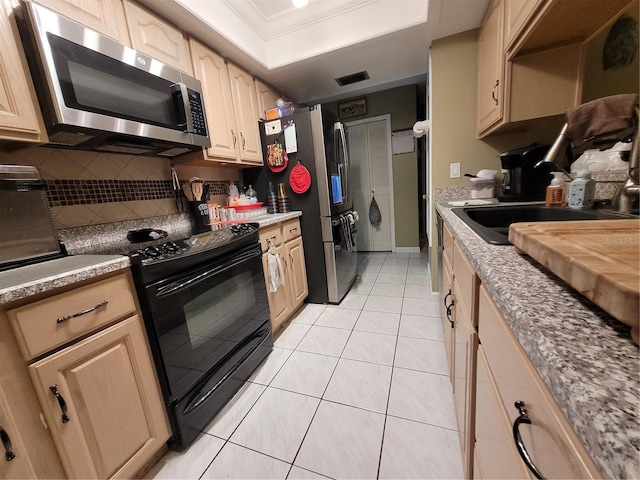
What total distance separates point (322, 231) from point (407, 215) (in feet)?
6.56

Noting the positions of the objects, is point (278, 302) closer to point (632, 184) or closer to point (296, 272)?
point (296, 272)

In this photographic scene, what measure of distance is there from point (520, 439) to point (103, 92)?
5.94 feet

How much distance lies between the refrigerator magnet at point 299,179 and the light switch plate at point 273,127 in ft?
1.20

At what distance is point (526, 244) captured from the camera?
0.55 m

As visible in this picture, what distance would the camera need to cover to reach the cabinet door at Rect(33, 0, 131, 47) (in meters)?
1.08

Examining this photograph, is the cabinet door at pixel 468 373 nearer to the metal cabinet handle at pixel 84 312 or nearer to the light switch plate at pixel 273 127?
the metal cabinet handle at pixel 84 312

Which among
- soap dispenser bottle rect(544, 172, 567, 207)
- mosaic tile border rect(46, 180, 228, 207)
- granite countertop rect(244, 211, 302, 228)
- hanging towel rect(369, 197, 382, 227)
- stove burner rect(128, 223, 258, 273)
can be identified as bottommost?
hanging towel rect(369, 197, 382, 227)

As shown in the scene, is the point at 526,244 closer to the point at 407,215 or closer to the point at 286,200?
the point at 286,200

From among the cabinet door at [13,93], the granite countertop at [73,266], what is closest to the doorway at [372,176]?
the granite countertop at [73,266]

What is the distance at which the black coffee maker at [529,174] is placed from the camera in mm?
1556

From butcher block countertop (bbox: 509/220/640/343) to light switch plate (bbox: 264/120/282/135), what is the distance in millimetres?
2032

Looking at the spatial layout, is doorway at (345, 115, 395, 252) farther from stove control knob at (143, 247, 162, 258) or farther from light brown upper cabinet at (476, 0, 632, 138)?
stove control knob at (143, 247, 162, 258)

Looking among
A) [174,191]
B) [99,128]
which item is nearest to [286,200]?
[174,191]

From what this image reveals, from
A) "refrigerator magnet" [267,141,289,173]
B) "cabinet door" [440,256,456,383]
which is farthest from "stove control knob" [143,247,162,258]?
"refrigerator magnet" [267,141,289,173]
